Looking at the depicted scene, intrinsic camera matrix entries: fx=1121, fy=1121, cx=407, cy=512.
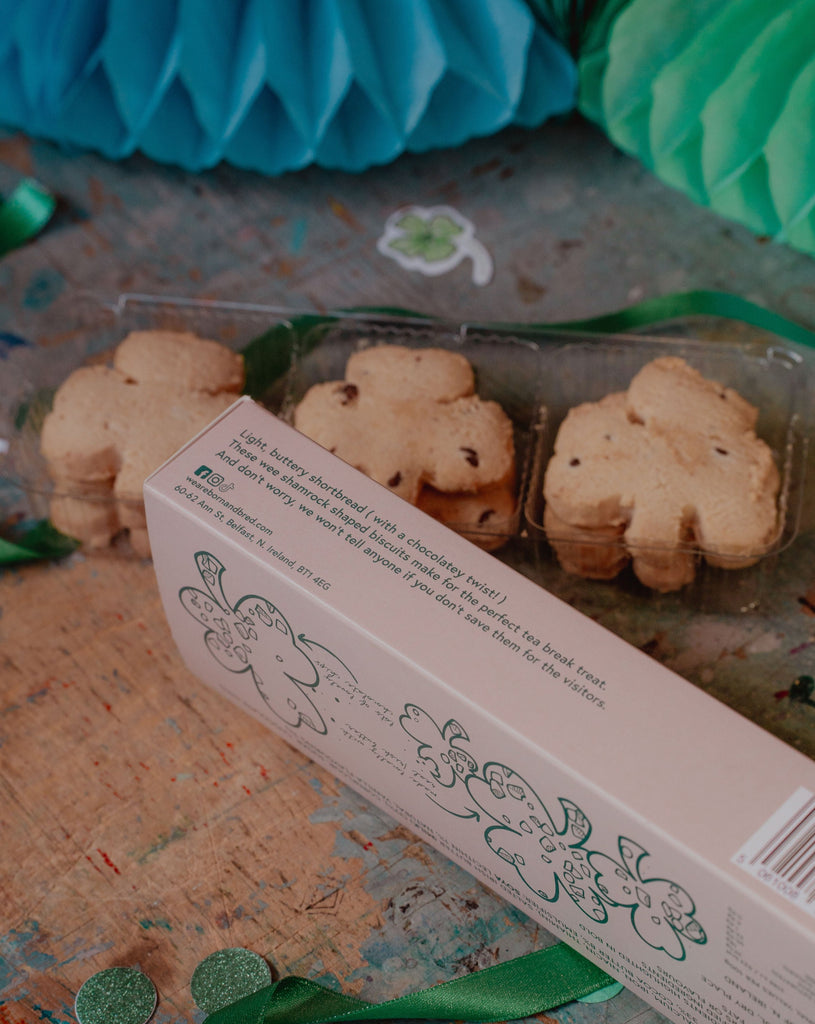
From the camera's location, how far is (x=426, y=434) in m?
0.85

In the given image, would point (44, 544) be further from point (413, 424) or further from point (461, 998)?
point (461, 998)

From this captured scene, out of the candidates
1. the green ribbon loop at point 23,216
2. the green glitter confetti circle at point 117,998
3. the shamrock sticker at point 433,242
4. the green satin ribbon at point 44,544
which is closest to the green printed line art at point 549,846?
the green glitter confetti circle at point 117,998

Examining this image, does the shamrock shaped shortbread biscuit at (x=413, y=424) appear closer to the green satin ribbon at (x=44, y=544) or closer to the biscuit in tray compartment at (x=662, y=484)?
the biscuit in tray compartment at (x=662, y=484)

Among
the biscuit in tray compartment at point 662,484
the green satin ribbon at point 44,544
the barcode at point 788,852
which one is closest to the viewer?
the barcode at point 788,852

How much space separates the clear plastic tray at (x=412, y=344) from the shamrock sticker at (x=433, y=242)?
0.42ft

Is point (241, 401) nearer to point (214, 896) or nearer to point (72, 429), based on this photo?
point (72, 429)

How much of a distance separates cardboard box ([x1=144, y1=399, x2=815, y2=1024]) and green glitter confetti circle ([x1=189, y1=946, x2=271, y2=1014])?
0.14 meters

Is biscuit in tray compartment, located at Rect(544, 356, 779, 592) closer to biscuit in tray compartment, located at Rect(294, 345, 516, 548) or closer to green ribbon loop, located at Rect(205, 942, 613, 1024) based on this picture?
biscuit in tray compartment, located at Rect(294, 345, 516, 548)

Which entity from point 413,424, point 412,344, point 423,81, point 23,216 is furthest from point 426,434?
point 23,216

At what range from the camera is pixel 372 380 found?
35.2 inches

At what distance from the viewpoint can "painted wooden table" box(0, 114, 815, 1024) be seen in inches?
29.6

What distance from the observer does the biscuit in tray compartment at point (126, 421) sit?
2.83ft

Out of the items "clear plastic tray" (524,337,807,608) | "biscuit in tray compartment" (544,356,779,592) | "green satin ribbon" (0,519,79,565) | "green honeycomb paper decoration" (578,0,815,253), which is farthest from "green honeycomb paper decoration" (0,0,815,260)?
"green satin ribbon" (0,519,79,565)

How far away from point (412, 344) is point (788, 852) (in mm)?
557
